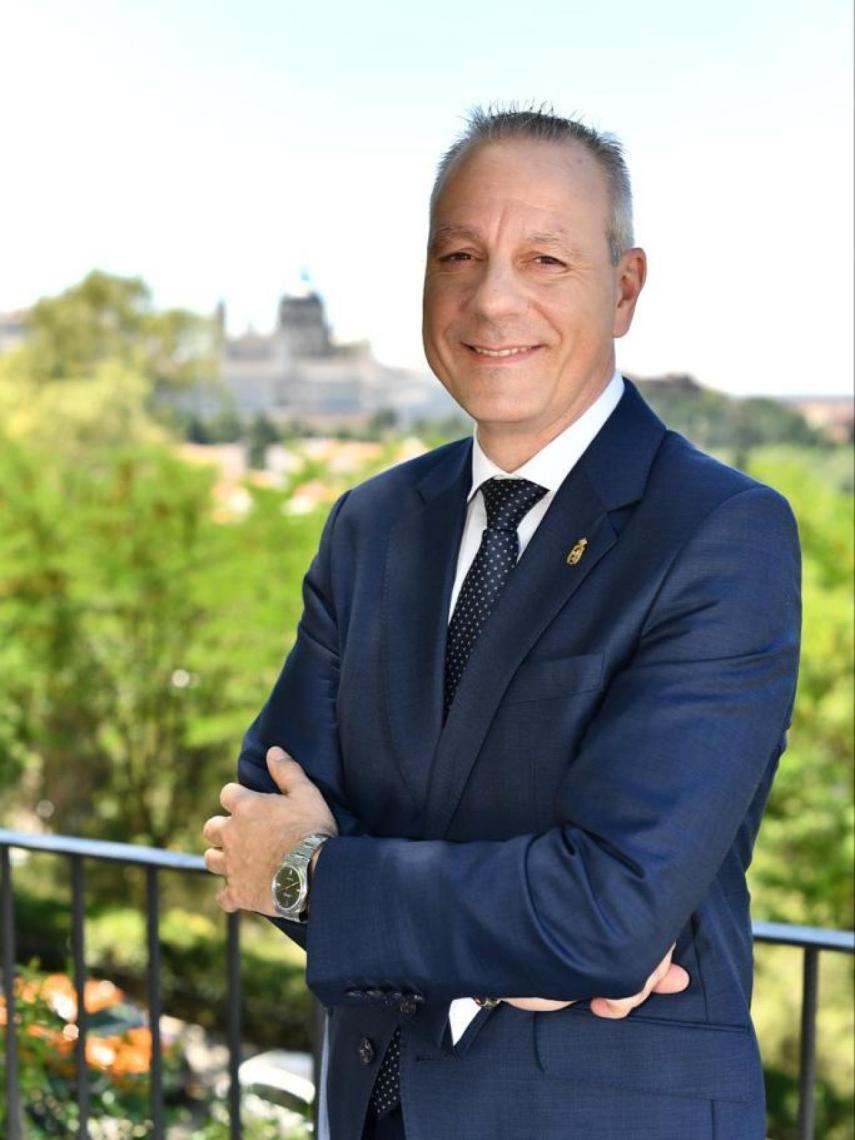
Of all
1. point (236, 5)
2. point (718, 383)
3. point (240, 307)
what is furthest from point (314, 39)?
point (718, 383)

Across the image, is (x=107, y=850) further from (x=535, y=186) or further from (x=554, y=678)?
(x=535, y=186)

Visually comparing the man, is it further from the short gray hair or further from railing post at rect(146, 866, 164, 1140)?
railing post at rect(146, 866, 164, 1140)

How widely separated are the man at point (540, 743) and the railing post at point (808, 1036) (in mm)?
645

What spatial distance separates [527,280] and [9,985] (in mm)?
1646

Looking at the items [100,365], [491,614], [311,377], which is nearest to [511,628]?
[491,614]

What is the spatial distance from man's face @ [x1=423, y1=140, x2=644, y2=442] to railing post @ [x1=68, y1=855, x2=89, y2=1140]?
1.28 meters

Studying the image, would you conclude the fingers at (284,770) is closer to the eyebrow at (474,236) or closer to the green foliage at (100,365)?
the eyebrow at (474,236)

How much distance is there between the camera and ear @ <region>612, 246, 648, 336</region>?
52.4 inches

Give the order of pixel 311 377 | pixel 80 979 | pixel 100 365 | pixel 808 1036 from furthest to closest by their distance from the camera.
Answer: pixel 311 377 → pixel 100 365 → pixel 80 979 → pixel 808 1036

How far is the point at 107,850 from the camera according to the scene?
2232mm

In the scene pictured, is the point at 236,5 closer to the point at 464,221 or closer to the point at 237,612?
the point at 237,612

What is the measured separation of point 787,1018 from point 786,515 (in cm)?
1359

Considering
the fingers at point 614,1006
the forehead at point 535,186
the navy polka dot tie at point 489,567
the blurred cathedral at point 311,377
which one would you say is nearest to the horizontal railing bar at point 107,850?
the navy polka dot tie at point 489,567

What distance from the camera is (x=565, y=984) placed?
1113 mm
